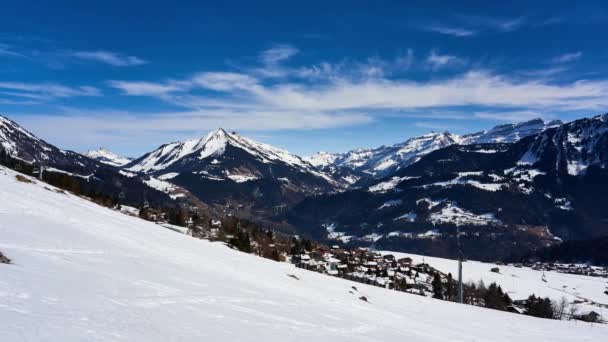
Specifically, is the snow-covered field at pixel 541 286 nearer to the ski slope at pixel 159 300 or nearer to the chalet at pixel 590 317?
the chalet at pixel 590 317

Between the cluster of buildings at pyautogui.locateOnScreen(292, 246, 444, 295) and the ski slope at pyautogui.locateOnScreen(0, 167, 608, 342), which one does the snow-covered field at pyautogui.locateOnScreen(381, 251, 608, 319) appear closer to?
the cluster of buildings at pyautogui.locateOnScreen(292, 246, 444, 295)

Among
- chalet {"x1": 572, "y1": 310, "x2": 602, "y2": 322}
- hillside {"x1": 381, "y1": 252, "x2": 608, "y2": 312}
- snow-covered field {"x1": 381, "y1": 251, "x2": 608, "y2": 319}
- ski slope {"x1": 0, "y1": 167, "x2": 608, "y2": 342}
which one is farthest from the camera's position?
snow-covered field {"x1": 381, "y1": 251, "x2": 608, "y2": 319}

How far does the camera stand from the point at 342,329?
1673 cm

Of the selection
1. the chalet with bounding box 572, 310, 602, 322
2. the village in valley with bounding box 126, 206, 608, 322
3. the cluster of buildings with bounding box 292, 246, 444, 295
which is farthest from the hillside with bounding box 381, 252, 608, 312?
the chalet with bounding box 572, 310, 602, 322

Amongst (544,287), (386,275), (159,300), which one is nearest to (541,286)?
(544,287)

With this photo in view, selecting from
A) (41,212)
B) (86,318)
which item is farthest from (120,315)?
(41,212)

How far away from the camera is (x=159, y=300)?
1441 cm

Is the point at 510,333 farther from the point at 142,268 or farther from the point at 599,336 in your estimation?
the point at 142,268

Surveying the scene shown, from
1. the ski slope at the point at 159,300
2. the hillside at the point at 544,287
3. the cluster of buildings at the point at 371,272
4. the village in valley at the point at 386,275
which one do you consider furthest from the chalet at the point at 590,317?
the ski slope at the point at 159,300

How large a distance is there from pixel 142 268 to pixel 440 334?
49.1ft

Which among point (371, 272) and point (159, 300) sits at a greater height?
point (159, 300)

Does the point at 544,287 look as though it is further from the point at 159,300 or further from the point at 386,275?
the point at 159,300

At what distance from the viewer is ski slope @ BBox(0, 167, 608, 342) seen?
10406 millimetres

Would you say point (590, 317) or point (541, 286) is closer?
point (590, 317)
